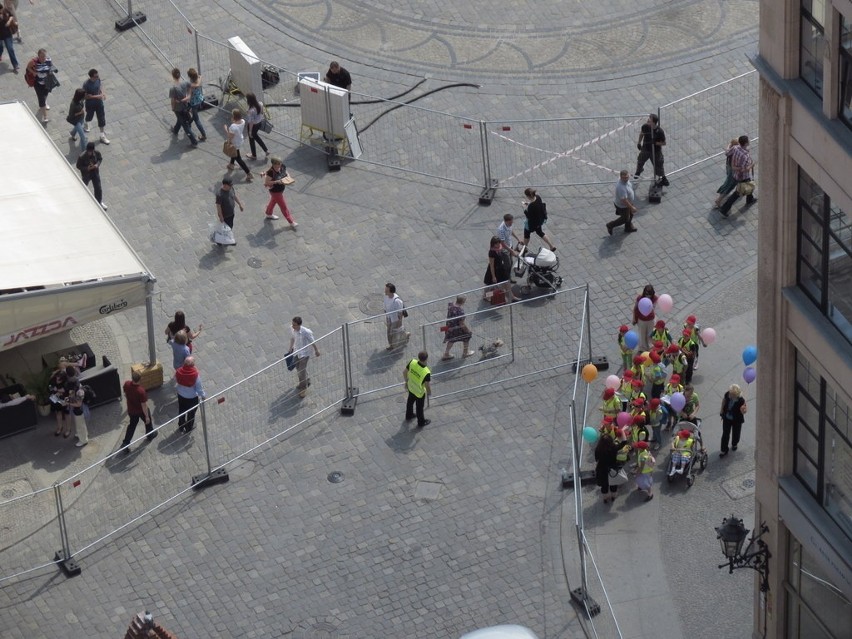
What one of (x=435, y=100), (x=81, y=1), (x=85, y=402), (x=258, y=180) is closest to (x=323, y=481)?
(x=85, y=402)

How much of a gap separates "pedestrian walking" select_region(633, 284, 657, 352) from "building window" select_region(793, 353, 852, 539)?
7205mm

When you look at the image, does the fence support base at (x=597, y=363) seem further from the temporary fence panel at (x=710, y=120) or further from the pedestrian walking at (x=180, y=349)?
the pedestrian walking at (x=180, y=349)

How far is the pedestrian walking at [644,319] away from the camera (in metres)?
30.2

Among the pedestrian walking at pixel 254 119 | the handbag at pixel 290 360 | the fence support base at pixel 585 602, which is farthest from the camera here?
the pedestrian walking at pixel 254 119

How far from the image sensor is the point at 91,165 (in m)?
33.4

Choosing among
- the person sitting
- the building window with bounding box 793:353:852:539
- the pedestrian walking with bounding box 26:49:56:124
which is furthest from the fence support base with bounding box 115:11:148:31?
the building window with bounding box 793:353:852:539

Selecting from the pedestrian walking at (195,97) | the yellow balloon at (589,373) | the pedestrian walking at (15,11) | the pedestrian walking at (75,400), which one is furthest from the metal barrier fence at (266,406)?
the pedestrian walking at (15,11)

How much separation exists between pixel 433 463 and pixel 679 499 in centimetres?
399

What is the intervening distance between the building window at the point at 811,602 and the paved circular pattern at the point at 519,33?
617 inches

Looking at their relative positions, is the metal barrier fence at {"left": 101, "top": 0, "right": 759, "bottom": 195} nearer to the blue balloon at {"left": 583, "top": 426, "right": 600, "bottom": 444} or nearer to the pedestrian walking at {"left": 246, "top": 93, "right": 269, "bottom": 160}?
the pedestrian walking at {"left": 246, "top": 93, "right": 269, "bottom": 160}

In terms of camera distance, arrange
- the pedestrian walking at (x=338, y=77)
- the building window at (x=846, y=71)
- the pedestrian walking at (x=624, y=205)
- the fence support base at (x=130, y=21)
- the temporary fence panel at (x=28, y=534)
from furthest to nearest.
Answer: the fence support base at (x=130, y=21), the pedestrian walking at (x=338, y=77), the pedestrian walking at (x=624, y=205), the temporary fence panel at (x=28, y=534), the building window at (x=846, y=71)

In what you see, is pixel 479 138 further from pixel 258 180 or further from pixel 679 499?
pixel 679 499

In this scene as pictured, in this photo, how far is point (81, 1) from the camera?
39938mm

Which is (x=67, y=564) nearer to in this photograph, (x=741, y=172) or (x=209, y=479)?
(x=209, y=479)
